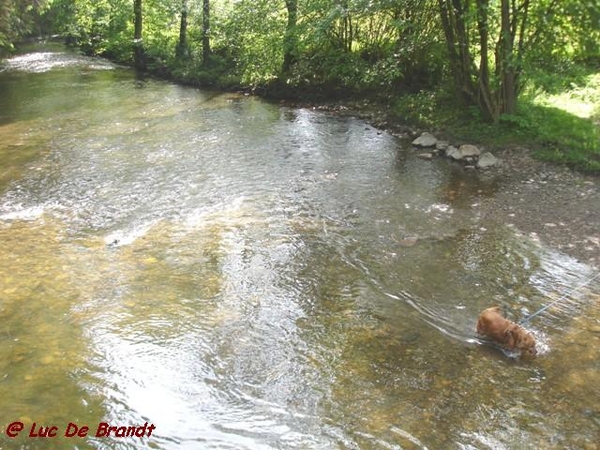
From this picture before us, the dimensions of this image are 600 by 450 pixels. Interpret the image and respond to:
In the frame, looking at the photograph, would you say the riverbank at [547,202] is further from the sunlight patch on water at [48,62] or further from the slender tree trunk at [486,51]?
the sunlight patch on water at [48,62]

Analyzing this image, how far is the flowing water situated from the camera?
4746mm

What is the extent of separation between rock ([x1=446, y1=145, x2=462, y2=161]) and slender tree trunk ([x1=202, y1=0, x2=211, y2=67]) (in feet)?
44.6

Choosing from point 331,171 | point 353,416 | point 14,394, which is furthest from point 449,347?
point 331,171

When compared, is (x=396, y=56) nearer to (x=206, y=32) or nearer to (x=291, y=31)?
(x=291, y=31)

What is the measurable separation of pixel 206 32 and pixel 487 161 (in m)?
15.0

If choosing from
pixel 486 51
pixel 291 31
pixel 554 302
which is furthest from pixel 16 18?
pixel 554 302

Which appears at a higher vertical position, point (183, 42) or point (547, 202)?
point (183, 42)

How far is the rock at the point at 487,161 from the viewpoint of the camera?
10945 mm

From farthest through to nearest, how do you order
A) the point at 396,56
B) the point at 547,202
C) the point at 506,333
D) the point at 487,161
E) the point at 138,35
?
the point at 138,35 → the point at 396,56 → the point at 487,161 → the point at 547,202 → the point at 506,333

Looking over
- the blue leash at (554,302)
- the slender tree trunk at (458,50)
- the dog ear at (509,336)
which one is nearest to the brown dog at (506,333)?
the dog ear at (509,336)

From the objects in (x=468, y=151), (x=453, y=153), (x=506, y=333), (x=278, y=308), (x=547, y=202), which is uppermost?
(x=468, y=151)

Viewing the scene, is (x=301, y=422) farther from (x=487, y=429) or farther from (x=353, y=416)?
(x=487, y=429)

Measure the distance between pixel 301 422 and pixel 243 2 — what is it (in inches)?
710

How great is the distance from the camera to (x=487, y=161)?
36.1 feet
